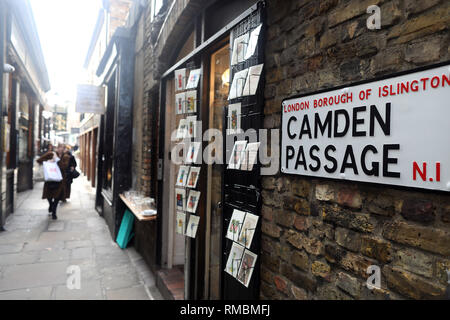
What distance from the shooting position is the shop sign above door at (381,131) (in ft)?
3.18

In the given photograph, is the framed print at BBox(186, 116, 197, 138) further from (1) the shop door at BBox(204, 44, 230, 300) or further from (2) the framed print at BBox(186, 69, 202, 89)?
(2) the framed print at BBox(186, 69, 202, 89)

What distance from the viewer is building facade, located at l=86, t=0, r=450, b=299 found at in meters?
1.05

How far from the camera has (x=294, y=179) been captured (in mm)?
1594

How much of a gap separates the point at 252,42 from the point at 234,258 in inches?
53.3

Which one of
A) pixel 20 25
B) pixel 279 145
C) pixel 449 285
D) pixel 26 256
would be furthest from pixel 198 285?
pixel 20 25

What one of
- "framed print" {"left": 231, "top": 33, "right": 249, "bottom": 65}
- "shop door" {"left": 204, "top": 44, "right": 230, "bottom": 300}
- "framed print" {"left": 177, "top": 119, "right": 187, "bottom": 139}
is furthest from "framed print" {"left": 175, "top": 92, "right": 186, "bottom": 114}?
"framed print" {"left": 231, "top": 33, "right": 249, "bottom": 65}

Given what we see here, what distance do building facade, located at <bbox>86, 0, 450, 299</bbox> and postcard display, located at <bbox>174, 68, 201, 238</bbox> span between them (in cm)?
1

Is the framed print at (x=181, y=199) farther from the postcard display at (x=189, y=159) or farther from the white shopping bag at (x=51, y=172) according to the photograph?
the white shopping bag at (x=51, y=172)

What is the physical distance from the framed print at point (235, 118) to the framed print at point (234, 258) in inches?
30.1

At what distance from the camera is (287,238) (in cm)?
163

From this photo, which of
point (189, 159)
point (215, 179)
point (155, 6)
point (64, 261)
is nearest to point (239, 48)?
point (189, 159)

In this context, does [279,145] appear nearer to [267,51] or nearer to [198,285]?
[267,51]

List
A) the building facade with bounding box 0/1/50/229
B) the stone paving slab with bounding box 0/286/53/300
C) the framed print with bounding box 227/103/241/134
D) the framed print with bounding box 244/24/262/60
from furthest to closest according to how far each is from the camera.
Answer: the building facade with bounding box 0/1/50/229 < the stone paving slab with bounding box 0/286/53/300 < the framed print with bounding box 227/103/241/134 < the framed print with bounding box 244/24/262/60

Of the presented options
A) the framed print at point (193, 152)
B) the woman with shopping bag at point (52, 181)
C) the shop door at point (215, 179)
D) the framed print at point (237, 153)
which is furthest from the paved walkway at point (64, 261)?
the framed print at point (237, 153)
